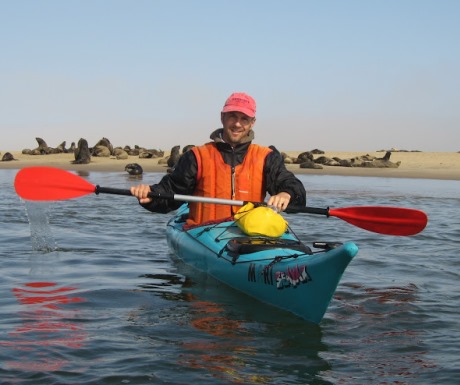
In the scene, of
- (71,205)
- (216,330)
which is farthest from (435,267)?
(71,205)

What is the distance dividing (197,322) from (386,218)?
7.35ft

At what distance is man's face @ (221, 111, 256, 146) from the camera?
20.8 feet

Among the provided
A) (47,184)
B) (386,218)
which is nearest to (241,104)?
(386,218)

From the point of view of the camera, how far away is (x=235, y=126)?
250 inches

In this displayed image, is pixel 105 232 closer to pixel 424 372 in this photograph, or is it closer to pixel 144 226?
pixel 144 226

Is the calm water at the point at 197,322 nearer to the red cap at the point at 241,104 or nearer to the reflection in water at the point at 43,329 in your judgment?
the reflection in water at the point at 43,329

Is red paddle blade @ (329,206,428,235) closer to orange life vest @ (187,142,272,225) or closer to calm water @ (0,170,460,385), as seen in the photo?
calm water @ (0,170,460,385)

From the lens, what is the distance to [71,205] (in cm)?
1280

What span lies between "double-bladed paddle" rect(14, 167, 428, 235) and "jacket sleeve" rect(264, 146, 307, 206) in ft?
0.86

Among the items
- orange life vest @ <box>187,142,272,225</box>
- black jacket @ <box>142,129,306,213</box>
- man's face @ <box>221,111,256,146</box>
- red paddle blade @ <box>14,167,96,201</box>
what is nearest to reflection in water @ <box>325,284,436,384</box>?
black jacket @ <box>142,129,306,213</box>

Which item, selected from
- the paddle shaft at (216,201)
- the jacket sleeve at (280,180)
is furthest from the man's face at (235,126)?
the paddle shaft at (216,201)

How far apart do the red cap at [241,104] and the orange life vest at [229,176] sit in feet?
1.38

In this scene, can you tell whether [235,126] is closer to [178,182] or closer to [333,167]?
[178,182]

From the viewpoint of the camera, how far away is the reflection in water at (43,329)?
3.92 metres
